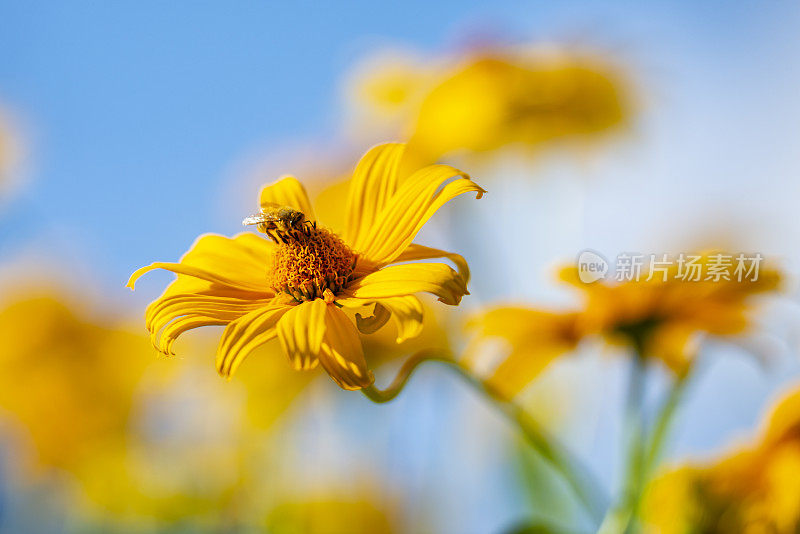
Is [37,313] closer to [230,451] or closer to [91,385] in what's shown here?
[91,385]

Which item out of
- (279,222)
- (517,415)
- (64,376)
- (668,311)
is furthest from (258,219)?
(64,376)

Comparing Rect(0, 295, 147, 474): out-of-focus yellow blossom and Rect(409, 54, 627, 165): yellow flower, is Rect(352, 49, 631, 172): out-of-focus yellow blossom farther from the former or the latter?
Rect(0, 295, 147, 474): out-of-focus yellow blossom

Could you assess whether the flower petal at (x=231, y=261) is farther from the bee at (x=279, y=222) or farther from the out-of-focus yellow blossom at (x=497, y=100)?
the out-of-focus yellow blossom at (x=497, y=100)

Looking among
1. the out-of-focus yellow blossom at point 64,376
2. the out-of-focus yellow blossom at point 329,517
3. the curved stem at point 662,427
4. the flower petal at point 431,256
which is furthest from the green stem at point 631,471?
the out-of-focus yellow blossom at point 64,376

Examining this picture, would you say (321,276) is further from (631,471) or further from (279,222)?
(631,471)

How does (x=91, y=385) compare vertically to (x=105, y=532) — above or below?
above

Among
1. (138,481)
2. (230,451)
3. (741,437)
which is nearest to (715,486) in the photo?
(741,437)
